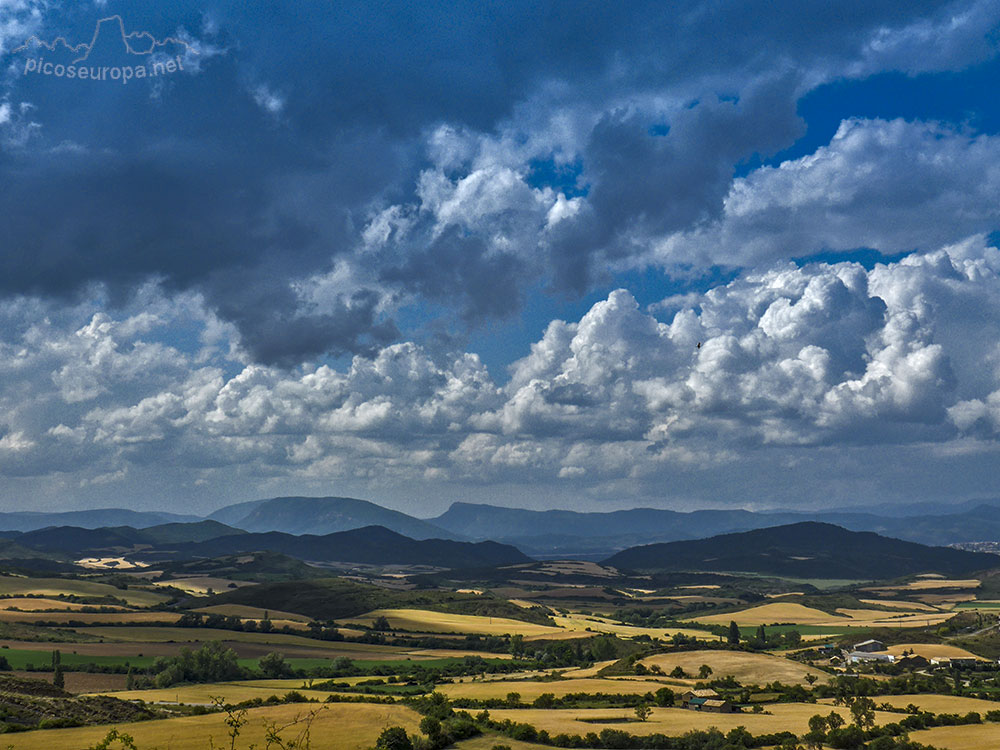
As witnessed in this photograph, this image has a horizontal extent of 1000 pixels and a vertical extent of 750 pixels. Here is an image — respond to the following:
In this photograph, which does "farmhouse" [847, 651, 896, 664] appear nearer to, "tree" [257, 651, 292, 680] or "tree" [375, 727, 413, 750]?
"tree" [257, 651, 292, 680]

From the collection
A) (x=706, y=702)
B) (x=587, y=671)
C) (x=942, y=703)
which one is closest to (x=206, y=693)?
(x=587, y=671)

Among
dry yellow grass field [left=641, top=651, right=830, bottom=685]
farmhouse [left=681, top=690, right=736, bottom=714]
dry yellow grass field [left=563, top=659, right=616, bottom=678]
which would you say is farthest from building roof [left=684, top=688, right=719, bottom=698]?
dry yellow grass field [left=563, top=659, right=616, bottom=678]

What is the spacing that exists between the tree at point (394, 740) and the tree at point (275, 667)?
88551 millimetres

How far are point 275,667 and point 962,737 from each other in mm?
125262

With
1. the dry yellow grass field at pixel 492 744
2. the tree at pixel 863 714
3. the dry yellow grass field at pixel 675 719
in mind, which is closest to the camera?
the dry yellow grass field at pixel 492 744

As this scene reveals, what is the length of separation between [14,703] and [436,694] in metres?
56.1

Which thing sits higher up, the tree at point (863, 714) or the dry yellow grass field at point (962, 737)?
the tree at point (863, 714)

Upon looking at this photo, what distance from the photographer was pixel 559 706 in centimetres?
12862

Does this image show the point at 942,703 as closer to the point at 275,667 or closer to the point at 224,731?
the point at 224,731

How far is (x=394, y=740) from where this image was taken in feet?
304

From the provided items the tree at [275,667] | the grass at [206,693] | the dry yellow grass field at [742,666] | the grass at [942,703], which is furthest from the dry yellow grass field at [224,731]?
the grass at [942,703]

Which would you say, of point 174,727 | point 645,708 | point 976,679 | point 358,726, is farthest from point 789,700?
point 174,727

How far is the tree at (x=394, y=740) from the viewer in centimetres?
9166

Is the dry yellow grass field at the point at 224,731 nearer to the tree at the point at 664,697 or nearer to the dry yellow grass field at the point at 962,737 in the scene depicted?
the tree at the point at 664,697
